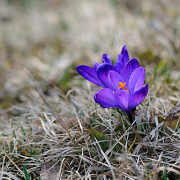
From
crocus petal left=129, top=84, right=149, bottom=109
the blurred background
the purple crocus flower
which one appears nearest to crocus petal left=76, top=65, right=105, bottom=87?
the purple crocus flower

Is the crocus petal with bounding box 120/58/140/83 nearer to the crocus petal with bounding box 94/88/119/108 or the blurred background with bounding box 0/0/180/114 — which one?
the crocus petal with bounding box 94/88/119/108

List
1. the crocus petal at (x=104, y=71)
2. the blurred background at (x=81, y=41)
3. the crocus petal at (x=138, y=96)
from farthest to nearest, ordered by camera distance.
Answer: the blurred background at (x=81, y=41)
the crocus petal at (x=104, y=71)
the crocus petal at (x=138, y=96)

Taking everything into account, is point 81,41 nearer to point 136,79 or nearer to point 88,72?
point 88,72

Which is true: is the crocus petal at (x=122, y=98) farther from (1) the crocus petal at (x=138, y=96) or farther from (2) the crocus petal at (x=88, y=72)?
(2) the crocus petal at (x=88, y=72)

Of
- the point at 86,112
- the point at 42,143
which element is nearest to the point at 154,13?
the point at 86,112

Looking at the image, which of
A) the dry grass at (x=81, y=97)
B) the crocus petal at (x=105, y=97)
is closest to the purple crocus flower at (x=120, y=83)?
the crocus petal at (x=105, y=97)
